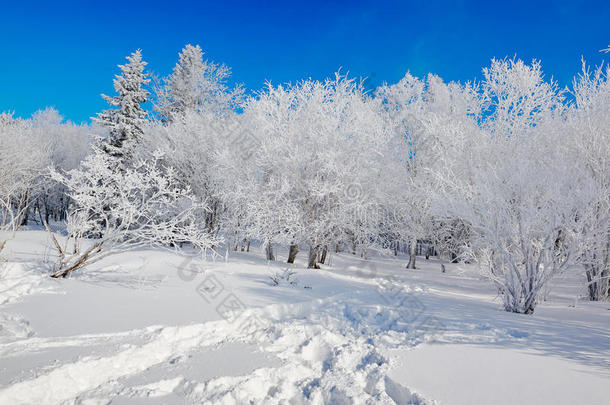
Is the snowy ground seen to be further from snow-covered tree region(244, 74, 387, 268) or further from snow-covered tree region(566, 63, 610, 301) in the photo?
snow-covered tree region(244, 74, 387, 268)

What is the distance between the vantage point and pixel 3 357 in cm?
319

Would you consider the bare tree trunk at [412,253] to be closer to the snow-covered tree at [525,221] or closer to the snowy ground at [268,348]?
the snow-covered tree at [525,221]

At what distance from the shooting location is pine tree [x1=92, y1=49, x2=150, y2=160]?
59.9ft

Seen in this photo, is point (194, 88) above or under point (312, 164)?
above

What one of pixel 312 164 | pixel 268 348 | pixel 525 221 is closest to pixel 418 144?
pixel 312 164

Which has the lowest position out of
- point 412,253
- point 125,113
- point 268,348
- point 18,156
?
point 268,348

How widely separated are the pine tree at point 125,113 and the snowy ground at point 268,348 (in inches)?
529

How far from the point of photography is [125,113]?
18.6 metres

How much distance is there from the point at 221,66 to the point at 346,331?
2510 cm

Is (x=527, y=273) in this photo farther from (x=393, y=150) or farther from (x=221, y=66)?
(x=221, y=66)

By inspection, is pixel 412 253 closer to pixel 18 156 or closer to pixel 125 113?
pixel 125 113

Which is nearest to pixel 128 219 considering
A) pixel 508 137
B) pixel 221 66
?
pixel 508 137

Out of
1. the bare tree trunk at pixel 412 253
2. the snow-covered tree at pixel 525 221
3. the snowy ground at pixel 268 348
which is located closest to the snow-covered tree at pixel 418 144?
the bare tree trunk at pixel 412 253

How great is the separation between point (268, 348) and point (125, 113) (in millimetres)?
19063
